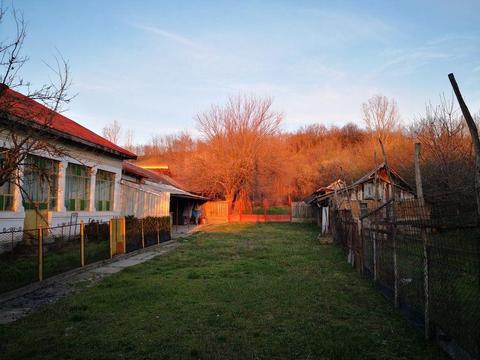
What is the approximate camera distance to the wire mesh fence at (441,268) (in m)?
4.30

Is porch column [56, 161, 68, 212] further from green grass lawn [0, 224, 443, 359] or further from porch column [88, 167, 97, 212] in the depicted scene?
green grass lawn [0, 224, 443, 359]

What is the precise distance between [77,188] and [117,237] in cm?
709

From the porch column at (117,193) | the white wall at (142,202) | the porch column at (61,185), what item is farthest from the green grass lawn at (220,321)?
the white wall at (142,202)

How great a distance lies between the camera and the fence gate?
44.2ft

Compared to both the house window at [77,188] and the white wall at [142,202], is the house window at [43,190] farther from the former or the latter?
the white wall at [142,202]

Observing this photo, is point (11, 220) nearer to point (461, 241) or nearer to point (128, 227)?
point (128, 227)

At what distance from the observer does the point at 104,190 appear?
2242 centimetres

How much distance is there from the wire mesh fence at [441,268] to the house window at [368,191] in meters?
19.9

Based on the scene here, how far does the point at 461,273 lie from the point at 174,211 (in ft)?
110

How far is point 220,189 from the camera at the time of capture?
4469 cm

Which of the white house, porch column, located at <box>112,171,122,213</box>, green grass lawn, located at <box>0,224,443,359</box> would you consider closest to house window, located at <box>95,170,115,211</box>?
the white house

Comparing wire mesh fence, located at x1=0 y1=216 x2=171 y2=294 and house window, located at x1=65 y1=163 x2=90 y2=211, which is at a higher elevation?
house window, located at x1=65 y1=163 x2=90 y2=211

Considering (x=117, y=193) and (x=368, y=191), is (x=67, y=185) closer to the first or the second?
(x=117, y=193)

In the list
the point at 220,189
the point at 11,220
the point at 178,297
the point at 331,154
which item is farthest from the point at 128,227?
the point at 331,154
